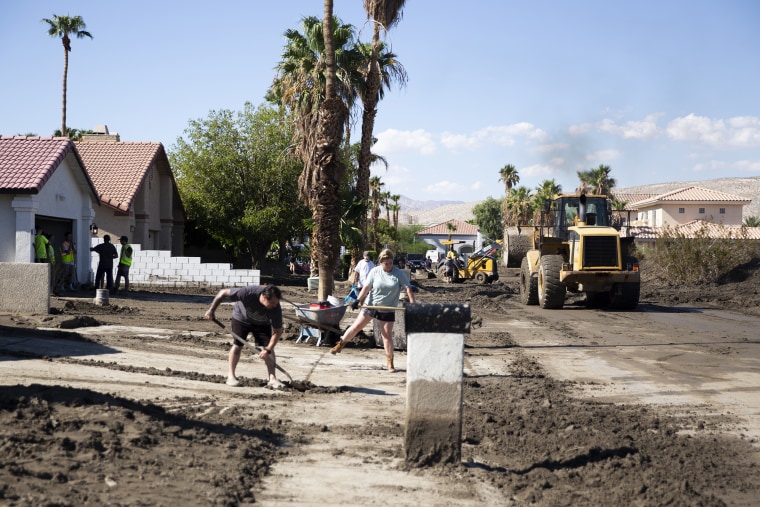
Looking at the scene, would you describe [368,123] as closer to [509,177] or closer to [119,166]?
Answer: [119,166]

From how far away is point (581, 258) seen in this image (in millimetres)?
22344

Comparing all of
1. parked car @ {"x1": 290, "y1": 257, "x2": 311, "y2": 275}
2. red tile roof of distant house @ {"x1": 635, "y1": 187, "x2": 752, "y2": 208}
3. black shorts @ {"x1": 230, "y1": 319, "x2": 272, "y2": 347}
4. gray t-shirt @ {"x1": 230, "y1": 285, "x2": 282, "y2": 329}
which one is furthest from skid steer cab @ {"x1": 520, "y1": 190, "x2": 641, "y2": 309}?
red tile roof of distant house @ {"x1": 635, "y1": 187, "x2": 752, "y2": 208}

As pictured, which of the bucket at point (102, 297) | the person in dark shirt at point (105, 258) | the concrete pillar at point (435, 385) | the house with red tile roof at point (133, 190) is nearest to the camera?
the concrete pillar at point (435, 385)

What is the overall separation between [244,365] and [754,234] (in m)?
57.5

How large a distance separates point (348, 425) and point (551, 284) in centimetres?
1581

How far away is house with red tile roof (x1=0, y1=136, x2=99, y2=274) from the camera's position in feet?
71.2

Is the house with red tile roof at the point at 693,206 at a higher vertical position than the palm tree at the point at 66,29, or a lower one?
lower

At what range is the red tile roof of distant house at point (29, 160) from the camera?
71.1 feet

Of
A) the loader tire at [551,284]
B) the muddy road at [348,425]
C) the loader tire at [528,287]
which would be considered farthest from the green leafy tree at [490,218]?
the muddy road at [348,425]

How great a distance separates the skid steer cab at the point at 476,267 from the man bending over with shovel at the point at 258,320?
104 ft

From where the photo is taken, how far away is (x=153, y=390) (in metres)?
9.38

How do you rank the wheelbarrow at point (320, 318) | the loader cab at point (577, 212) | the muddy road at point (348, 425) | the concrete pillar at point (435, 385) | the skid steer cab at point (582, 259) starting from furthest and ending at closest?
the loader cab at point (577, 212) < the skid steer cab at point (582, 259) < the wheelbarrow at point (320, 318) < the concrete pillar at point (435, 385) < the muddy road at point (348, 425)

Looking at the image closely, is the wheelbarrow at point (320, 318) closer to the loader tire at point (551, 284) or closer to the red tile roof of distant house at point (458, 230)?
the loader tire at point (551, 284)

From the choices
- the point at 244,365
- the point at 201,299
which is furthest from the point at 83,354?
the point at 201,299
